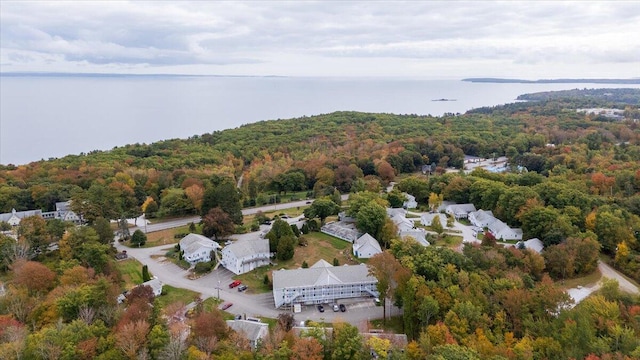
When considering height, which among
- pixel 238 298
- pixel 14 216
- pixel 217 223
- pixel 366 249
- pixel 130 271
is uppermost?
pixel 217 223

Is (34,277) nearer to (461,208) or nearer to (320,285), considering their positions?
(320,285)

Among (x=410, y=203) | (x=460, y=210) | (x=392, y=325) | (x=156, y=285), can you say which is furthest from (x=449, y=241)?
(x=156, y=285)

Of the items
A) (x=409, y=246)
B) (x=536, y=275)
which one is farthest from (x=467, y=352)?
(x=536, y=275)

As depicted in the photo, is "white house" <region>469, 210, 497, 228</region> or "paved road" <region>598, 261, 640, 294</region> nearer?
"paved road" <region>598, 261, 640, 294</region>

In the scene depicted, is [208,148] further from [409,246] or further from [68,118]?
[68,118]

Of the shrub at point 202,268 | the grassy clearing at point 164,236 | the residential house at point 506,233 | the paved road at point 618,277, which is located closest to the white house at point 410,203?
the residential house at point 506,233

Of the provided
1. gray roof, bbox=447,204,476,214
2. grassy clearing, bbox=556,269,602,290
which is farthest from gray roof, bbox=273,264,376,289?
gray roof, bbox=447,204,476,214

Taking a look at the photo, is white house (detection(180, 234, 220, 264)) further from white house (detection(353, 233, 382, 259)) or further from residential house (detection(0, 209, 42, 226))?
residential house (detection(0, 209, 42, 226))

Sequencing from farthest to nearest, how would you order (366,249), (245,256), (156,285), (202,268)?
1. (366,249)
2. (245,256)
3. (202,268)
4. (156,285)

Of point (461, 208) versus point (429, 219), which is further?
point (461, 208)
